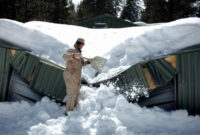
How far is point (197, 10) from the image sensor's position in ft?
80.5

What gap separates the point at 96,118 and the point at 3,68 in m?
2.55

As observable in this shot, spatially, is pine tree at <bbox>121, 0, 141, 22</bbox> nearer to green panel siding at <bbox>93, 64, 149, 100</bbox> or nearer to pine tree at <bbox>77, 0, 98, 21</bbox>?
pine tree at <bbox>77, 0, 98, 21</bbox>

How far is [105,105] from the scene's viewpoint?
399 cm

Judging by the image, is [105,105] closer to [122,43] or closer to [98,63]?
[98,63]

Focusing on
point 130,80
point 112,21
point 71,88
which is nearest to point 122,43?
point 130,80

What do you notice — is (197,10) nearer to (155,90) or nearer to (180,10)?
(180,10)

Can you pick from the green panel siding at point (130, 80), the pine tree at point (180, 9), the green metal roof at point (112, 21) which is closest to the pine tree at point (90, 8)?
the pine tree at point (180, 9)

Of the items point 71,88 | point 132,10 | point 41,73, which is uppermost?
point 132,10

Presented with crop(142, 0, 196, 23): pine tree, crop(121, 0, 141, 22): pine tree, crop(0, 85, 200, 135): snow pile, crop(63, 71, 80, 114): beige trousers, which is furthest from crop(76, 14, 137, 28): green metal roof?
crop(121, 0, 141, 22): pine tree

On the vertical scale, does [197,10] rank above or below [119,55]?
above

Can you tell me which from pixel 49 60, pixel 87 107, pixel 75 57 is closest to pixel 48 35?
pixel 49 60

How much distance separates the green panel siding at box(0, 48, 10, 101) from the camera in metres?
4.54

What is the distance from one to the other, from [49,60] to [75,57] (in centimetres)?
113

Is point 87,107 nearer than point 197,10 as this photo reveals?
Yes
